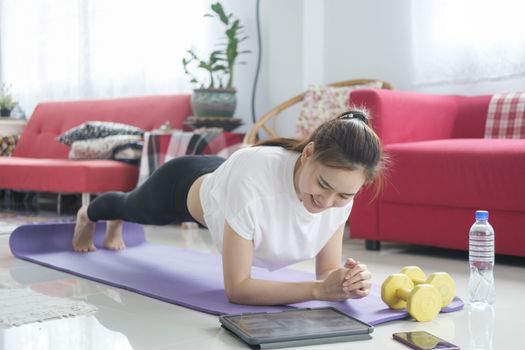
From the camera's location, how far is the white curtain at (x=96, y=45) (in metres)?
5.50

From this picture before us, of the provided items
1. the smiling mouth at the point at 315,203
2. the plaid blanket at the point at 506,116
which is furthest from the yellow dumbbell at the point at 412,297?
the plaid blanket at the point at 506,116

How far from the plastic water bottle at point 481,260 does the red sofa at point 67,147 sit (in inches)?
106

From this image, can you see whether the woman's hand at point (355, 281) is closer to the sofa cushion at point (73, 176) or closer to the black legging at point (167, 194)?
the black legging at point (167, 194)

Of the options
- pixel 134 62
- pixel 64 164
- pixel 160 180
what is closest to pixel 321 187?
pixel 160 180

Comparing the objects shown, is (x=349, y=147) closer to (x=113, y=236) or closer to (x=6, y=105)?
(x=113, y=236)

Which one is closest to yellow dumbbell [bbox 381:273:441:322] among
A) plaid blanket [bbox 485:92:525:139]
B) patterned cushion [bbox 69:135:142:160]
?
plaid blanket [bbox 485:92:525:139]

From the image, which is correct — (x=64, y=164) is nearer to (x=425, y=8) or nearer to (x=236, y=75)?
(x=236, y=75)

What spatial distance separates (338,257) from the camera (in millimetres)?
2295

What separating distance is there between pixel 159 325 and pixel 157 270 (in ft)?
2.68

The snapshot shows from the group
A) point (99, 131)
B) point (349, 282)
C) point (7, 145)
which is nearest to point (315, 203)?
point (349, 282)

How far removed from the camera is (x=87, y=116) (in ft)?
18.5

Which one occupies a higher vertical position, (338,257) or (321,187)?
(321,187)

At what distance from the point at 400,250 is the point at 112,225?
4.27ft

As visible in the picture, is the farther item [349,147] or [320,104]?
[320,104]
